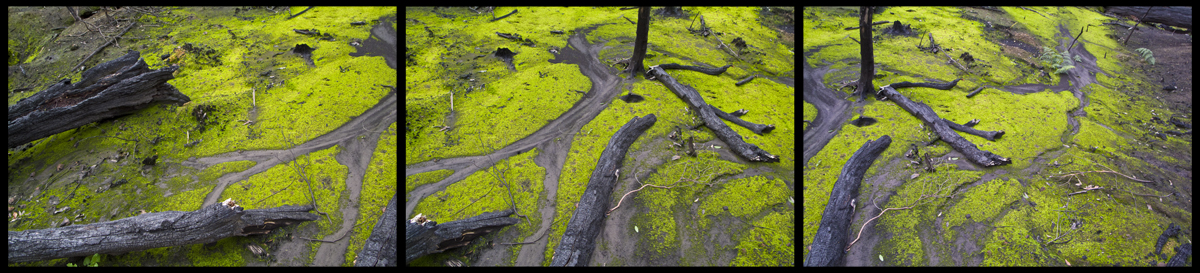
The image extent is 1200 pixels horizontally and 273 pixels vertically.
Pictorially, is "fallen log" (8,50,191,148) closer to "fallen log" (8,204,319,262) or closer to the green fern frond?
"fallen log" (8,204,319,262)

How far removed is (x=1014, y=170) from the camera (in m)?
5.42

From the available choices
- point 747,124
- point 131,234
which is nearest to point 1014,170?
point 747,124

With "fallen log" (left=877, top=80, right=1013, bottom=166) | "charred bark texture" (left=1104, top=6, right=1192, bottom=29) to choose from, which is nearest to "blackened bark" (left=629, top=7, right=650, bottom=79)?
"fallen log" (left=877, top=80, right=1013, bottom=166)

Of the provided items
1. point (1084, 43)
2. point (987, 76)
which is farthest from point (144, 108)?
point (1084, 43)

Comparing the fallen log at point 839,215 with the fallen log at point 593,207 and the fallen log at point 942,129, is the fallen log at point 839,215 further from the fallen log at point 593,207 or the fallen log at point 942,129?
the fallen log at point 593,207

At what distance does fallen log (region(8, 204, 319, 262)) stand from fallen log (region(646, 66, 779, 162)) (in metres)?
5.55

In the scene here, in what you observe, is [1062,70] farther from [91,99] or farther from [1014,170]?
[91,99]

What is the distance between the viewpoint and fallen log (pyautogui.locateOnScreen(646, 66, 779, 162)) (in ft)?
18.1

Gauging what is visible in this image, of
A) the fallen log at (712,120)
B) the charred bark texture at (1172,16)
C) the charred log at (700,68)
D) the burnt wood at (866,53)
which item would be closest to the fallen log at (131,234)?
the fallen log at (712,120)

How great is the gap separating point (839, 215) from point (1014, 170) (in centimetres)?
321

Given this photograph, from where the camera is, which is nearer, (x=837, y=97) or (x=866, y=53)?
Result: (x=866, y=53)

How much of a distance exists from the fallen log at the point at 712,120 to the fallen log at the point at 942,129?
2642 millimetres

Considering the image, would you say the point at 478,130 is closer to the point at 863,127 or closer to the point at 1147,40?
the point at 863,127

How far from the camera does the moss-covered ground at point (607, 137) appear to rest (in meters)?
4.35
